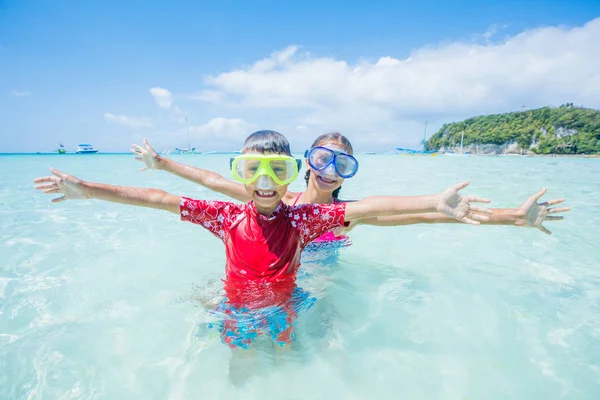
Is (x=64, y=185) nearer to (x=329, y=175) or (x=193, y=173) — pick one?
(x=193, y=173)

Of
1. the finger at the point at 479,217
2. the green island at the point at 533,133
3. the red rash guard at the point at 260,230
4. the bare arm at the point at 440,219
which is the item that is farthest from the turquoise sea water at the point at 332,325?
the green island at the point at 533,133

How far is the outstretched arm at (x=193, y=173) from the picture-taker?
9.49 ft

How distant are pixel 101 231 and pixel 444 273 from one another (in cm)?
496

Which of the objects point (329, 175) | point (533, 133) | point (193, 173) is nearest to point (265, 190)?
point (329, 175)

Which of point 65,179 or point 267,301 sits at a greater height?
point 65,179

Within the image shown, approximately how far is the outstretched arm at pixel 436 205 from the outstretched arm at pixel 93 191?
1234 millimetres

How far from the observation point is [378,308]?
2.55 metres

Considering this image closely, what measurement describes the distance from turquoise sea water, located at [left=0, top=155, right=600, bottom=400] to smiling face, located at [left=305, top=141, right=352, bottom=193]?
0.82 meters

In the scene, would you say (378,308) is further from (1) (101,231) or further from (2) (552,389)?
(1) (101,231)

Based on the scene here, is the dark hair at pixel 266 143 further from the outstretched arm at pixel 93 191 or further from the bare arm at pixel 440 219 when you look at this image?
the bare arm at pixel 440 219

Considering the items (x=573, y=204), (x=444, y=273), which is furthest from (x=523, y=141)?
(x=444, y=273)

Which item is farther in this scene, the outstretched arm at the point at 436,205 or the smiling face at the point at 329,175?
the smiling face at the point at 329,175

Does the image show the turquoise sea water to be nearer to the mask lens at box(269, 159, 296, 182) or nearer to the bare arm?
the bare arm

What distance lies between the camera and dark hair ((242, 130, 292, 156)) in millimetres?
1898
